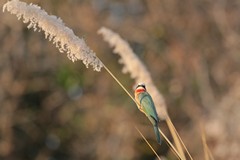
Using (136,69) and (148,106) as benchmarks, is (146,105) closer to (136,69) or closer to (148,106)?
(148,106)

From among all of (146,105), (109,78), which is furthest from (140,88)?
(109,78)

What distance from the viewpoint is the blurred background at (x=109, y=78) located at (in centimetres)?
725

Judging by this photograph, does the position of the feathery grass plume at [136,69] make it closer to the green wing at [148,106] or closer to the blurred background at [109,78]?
the green wing at [148,106]

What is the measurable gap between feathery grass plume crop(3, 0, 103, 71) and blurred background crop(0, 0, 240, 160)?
580 cm

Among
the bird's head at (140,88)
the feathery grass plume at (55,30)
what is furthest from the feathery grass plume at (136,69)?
the feathery grass plume at (55,30)

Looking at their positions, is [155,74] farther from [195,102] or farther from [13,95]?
[13,95]

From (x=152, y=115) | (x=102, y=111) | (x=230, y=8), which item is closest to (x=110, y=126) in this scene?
(x=102, y=111)

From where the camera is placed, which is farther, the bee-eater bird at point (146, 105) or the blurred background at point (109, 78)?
the blurred background at point (109, 78)

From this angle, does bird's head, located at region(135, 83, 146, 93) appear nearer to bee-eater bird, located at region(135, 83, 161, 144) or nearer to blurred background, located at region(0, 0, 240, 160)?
bee-eater bird, located at region(135, 83, 161, 144)

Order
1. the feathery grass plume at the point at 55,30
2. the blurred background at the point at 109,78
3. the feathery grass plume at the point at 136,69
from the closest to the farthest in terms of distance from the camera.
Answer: the feathery grass plume at the point at 55,30, the feathery grass plume at the point at 136,69, the blurred background at the point at 109,78

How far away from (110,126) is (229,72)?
135cm

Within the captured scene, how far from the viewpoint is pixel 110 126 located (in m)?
7.41

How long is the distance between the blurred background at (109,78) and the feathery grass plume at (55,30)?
5803 mm

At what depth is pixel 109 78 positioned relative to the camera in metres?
7.49
